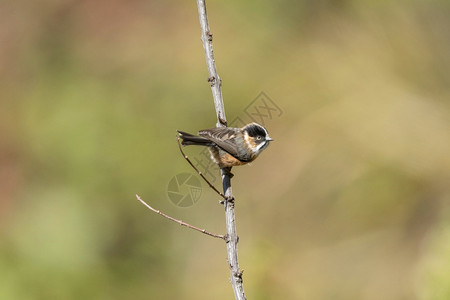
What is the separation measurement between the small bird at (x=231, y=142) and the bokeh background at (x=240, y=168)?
1.69 meters

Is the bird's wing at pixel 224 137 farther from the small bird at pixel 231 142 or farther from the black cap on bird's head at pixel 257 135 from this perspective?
the black cap on bird's head at pixel 257 135

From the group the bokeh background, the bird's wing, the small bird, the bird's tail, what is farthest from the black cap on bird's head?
the bokeh background

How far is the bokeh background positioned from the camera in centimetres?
590

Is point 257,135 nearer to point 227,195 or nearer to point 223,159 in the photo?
point 223,159

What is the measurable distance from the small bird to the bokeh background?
1694 millimetres

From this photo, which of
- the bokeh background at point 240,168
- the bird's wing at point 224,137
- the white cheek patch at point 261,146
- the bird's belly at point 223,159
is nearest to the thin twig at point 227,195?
the bird's wing at point 224,137

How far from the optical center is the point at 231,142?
3871 mm

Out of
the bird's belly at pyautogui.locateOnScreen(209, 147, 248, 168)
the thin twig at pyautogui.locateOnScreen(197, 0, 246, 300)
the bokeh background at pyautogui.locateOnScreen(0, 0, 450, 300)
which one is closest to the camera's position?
the thin twig at pyautogui.locateOnScreen(197, 0, 246, 300)

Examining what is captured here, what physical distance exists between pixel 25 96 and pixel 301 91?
3669mm

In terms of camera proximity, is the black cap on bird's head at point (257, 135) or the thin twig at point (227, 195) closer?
the thin twig at point (227, 195)

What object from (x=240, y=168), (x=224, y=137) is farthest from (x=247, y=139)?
(x=240, y=168)

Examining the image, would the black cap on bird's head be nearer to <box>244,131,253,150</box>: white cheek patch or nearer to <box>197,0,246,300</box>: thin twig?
<box>244,131,253,150</box>: white cheek patch

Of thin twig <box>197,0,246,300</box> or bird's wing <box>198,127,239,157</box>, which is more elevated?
bird's wing <box>198,127,239,157</box>

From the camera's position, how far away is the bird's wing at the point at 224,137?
12.5 feet
